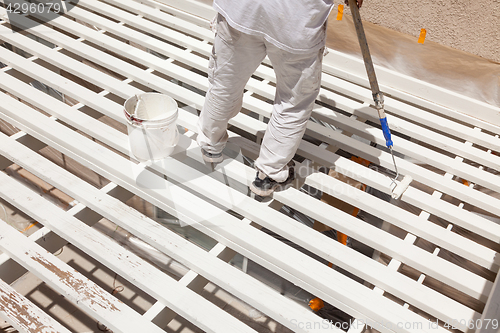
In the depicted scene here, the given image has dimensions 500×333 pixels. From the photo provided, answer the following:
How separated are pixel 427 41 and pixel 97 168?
73.2 inches

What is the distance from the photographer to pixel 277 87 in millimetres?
1446

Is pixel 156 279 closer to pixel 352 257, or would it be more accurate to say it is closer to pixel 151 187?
pixel 151 187

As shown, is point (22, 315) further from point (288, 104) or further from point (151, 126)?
point (288, 104)

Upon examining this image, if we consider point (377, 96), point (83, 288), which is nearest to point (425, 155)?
point (377, 96)

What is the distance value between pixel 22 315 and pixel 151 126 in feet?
2.55

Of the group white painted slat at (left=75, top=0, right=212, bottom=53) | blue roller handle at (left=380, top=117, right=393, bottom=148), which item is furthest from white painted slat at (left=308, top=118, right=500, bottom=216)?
white painted slat at (left=75, top=0, right=212, bottom=53)

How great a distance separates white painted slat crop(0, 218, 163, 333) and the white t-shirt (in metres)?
0.94

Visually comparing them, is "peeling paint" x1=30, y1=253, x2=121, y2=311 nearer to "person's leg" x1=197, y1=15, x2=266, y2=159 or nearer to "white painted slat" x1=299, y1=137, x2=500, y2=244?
"person's leg" x1=197, y1=15, x2=266, y2=159

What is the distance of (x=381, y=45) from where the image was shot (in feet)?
7.86

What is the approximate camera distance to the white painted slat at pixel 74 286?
1.24 m

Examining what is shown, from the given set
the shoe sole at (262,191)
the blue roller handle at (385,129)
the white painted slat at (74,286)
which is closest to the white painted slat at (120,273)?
the white painted slat at (74,286)

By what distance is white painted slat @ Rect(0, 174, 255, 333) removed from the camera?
4.12 ft

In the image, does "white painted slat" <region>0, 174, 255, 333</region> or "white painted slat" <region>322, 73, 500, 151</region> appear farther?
"white painted slat" <region>322, 73, 500, 151</region>

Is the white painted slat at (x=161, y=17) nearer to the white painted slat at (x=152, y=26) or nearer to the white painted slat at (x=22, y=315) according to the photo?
the white painted slat at (x=152, y=26)
